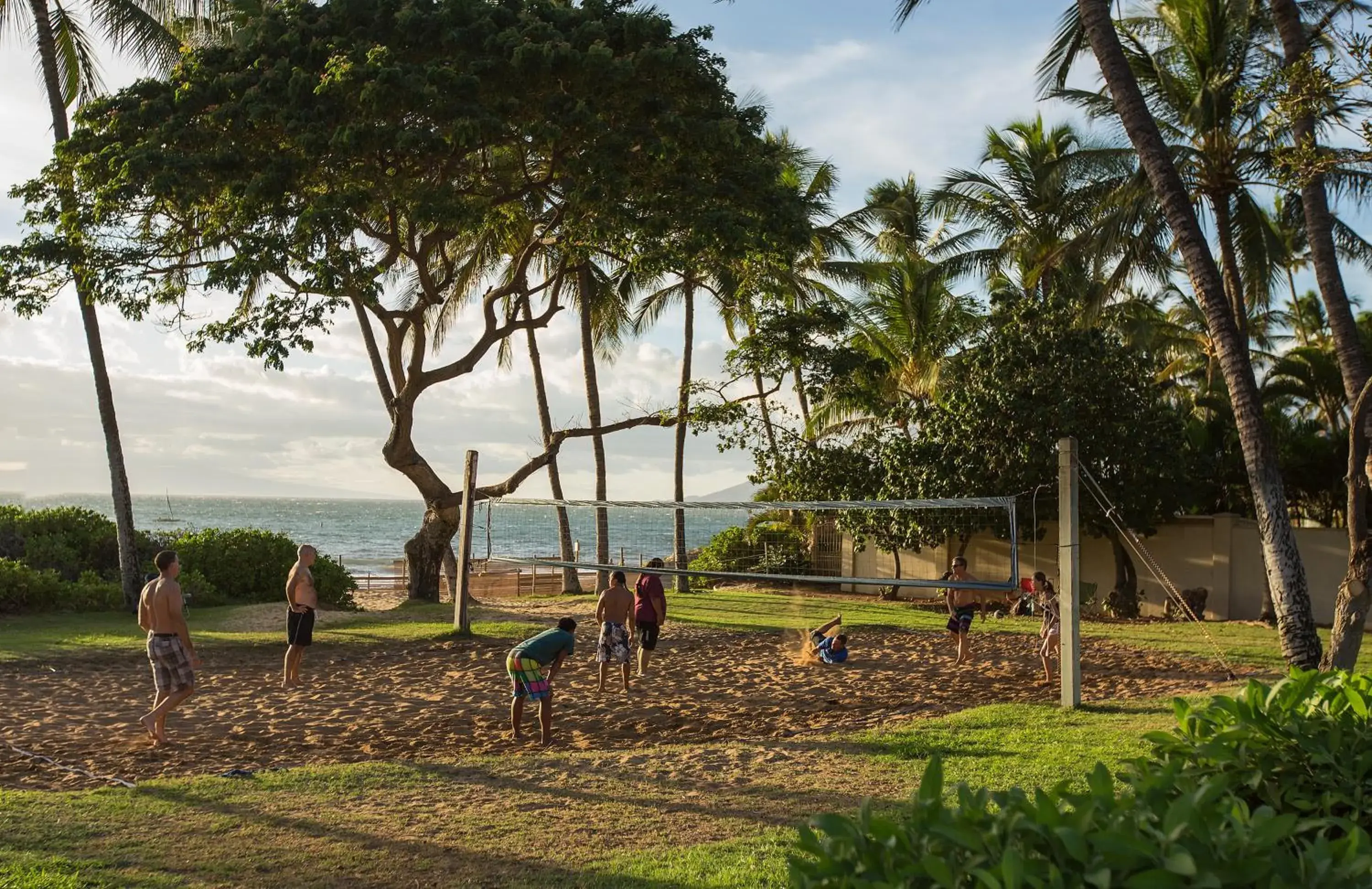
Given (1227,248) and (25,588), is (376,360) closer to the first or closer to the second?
(25,588)

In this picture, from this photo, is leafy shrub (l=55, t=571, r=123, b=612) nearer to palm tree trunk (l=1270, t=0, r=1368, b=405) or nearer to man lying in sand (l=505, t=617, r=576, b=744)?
man lying in sand (l=505, t=617, r=576, b=744)

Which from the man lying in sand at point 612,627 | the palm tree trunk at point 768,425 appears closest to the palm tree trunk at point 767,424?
the palm tree trunk at point 768,425

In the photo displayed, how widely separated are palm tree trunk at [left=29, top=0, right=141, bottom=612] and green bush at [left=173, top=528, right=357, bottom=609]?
1.50 meters

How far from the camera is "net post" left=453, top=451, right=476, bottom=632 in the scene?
16.8 m

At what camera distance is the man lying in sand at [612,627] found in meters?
12.1

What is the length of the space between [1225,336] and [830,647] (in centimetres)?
591

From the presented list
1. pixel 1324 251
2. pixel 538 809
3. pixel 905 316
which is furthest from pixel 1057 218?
pixel 538 809

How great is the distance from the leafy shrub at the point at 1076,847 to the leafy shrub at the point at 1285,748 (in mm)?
738

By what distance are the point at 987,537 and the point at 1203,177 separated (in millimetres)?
9981

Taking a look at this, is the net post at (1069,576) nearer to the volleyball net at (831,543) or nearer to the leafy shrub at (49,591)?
the volleyball net at (831,543)

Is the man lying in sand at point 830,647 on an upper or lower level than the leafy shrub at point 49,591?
lower

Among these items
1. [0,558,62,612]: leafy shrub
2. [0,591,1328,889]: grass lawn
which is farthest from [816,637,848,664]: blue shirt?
[0,558,62,612]: leafy shrub

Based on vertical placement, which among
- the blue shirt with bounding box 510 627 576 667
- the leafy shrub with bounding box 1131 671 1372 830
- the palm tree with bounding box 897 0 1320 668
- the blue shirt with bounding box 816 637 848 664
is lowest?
the blue shirt with bounding box 816 637 848 664

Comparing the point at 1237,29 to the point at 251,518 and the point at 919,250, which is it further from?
the point at 251,518
